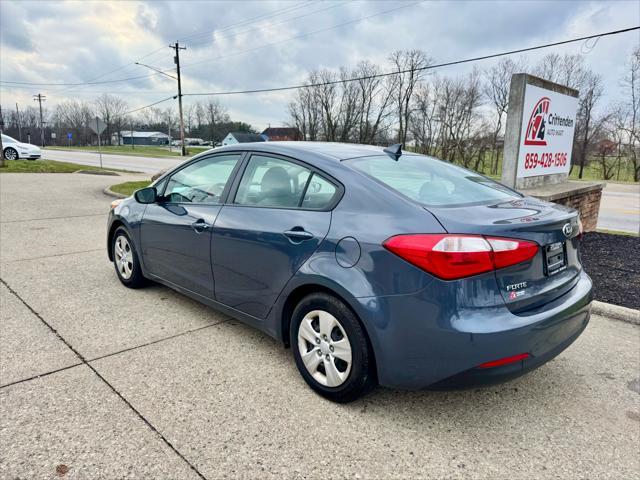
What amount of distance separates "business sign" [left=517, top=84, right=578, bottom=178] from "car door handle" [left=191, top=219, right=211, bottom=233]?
17.8ft

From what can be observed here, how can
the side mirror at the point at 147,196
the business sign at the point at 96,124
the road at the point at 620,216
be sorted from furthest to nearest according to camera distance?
the business sign at the point at 96,124 → the road at the point at 620,216 → the side mirror at the point at 147,196

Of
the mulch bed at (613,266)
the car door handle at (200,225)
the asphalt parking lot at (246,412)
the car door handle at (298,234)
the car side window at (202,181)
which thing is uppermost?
the car side window at (202,181)

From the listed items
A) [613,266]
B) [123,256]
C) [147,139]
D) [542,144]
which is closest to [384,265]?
[123,256]

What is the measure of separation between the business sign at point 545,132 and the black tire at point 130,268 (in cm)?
572

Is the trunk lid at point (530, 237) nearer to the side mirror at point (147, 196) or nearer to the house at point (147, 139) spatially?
the side mirror at point (147, 196)

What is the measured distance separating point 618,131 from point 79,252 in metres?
47.2

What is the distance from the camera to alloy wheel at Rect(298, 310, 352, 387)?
2629 millimetres

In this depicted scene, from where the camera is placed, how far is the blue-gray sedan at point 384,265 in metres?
2.25

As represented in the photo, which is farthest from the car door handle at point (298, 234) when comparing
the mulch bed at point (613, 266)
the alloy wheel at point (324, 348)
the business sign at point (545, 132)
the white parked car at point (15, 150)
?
the white parked car at point (15, 150)

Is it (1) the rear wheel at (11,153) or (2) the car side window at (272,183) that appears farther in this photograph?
(1) the rear wheel at (11,153)

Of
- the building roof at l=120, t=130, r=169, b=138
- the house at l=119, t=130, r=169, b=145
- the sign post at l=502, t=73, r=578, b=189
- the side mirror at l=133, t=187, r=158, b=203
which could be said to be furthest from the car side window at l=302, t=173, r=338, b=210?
the building roof at l=120, t=130, r=169, b=138

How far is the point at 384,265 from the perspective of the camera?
2.39 m

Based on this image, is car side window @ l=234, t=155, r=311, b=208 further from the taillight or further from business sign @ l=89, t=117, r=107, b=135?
business sign @ l=89, t=117, r=107, b=135

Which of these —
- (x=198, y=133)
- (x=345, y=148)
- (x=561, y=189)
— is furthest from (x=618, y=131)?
(x=198, y=133)
